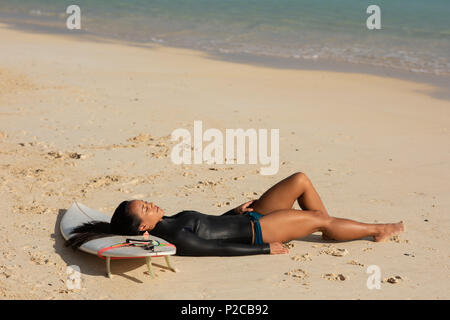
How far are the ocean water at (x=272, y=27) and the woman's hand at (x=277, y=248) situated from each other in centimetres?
1084

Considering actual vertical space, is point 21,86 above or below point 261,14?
below

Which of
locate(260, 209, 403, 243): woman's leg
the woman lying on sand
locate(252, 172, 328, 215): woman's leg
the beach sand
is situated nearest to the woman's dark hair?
the woman lying on sand

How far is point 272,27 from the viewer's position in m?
22.4

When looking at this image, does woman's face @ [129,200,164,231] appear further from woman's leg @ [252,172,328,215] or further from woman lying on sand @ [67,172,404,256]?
woman's leg @ [252,172,328,215]

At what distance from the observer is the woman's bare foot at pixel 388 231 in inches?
220

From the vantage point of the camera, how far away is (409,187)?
23.4ft

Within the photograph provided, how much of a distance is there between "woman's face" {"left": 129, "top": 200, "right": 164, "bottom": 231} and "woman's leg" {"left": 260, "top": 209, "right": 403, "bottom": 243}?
0.91 meters

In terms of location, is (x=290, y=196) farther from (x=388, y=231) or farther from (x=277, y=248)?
(x=388, y=231)

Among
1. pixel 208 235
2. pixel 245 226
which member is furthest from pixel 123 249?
pixel 245 226

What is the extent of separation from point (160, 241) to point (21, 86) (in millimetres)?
7140

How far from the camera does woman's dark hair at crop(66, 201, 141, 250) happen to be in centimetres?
501

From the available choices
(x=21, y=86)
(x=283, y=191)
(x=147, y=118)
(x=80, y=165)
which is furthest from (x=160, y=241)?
(x=21, y=86)

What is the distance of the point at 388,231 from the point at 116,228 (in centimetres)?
240

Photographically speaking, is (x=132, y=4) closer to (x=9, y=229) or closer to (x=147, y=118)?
(x=147, y=118)
